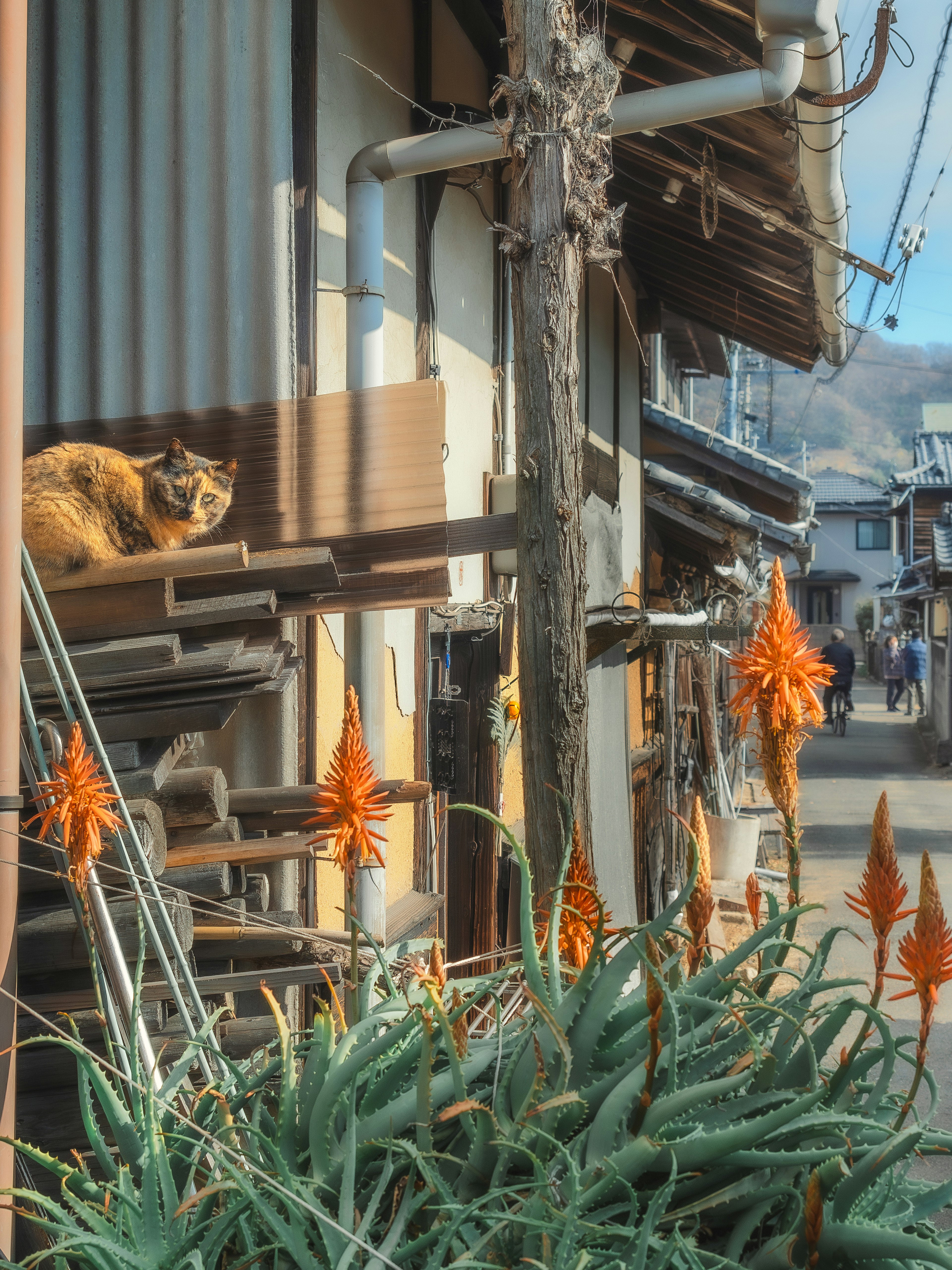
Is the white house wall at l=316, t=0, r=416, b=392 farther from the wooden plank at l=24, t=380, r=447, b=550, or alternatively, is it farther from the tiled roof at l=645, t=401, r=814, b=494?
the tiled roof at l=645, t=401, r=814, b=494

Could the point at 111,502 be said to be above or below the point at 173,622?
above

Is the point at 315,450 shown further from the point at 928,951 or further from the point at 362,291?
the point at 928,951

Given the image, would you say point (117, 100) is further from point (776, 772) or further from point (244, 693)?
point (776, 772)

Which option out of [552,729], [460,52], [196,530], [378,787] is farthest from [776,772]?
[460,52]

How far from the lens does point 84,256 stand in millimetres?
3984

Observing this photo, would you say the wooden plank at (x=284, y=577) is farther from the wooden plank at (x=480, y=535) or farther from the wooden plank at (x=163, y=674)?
the wooden plank at (x=480, y=535)

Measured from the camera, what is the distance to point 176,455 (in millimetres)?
3473

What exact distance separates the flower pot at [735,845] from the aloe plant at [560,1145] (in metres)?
8.97

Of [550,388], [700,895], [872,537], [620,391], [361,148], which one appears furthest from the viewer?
[872,537]

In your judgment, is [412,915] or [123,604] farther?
[412,915]

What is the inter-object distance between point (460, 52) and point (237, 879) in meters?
4.88

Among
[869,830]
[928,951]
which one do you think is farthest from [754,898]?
[869,830]

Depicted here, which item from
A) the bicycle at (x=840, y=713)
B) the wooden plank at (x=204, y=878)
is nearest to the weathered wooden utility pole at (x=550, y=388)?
the wooden plank at (x=204, y=878)

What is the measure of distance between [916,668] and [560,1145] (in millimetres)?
28452
